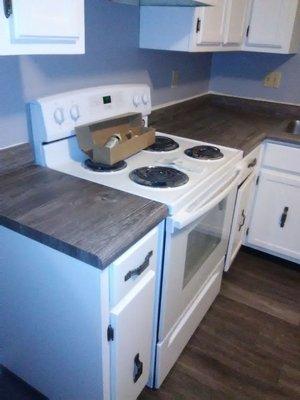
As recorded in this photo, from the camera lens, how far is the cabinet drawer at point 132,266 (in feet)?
2.96

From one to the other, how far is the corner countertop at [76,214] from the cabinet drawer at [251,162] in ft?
2.77

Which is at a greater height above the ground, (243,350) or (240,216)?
(240,216)

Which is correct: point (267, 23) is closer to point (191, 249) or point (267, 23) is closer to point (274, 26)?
point (274, 26)

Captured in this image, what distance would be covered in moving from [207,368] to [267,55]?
2127mm

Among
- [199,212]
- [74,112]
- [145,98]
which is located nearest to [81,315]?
[199,212]

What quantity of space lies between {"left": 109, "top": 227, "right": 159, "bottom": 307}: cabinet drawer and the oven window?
26cm

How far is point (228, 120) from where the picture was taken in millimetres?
2264

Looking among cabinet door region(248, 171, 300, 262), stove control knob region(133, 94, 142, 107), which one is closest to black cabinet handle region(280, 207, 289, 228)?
cabinet door region(248, 171, 300, 262)

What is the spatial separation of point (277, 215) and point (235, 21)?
120 cm

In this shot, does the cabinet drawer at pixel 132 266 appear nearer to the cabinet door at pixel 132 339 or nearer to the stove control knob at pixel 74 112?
the cabinet door at pixel 132 339

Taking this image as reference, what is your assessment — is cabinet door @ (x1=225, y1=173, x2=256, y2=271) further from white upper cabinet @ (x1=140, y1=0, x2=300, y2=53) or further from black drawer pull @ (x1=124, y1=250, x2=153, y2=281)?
black drawer pull @ (x1=124, y1=250, x2=153, y2=281)

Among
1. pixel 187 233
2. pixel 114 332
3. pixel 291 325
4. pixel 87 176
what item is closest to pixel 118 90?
pixel 87 176

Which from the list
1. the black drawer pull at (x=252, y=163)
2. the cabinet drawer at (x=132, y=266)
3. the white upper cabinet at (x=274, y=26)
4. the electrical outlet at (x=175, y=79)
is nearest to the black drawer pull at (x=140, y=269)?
the cabinet drawer at (x=132, y=266)

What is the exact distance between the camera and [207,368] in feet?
5.02
